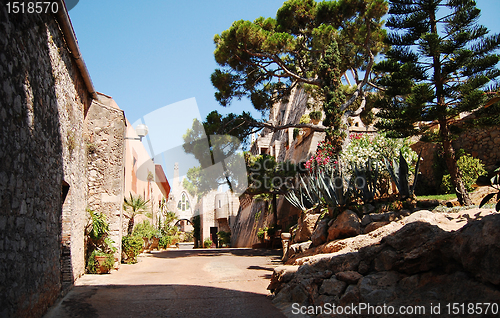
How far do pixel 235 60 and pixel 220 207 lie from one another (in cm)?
1919

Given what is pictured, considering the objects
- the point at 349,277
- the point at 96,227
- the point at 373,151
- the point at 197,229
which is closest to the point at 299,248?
the point at 373,151

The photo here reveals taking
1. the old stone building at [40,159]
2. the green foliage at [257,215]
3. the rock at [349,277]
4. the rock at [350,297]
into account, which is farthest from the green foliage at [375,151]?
the green foliage at [257,215]

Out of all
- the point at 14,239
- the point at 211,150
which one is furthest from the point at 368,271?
the point at 211,150

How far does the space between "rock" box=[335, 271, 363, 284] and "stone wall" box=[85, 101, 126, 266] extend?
535 centimetres

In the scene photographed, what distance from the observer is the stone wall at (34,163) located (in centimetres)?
286

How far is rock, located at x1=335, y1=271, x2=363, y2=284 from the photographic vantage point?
388cm

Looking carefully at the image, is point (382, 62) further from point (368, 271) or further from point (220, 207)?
point (220, 207)

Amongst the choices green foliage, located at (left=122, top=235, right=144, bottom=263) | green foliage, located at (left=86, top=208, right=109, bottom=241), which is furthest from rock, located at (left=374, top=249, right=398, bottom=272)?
green foliage, located at (left=122, top=235, right=144, bottom=263)

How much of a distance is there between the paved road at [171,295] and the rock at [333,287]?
0.57 meters

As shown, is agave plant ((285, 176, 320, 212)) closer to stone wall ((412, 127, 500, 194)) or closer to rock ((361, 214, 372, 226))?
rock ((361, 214, 372, 226))

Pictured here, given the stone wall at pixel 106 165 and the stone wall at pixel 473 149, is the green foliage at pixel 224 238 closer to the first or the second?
the stone wall at pixel 473 149

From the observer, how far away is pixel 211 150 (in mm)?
14047

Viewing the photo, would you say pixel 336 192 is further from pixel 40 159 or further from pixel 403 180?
pixel 40 159

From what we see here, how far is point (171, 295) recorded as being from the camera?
5016mm
